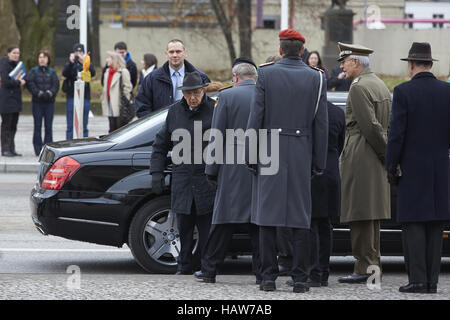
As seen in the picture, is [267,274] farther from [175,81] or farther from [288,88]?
[175,81]

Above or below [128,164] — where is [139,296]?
below

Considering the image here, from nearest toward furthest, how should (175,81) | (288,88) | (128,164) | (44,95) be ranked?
(288,88)
(128,164)
(175,81)
(44,95)

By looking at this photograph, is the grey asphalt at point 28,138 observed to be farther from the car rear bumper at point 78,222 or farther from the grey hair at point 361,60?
the grey hair at point 361,60

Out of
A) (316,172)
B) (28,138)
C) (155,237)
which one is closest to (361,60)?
(316,172)

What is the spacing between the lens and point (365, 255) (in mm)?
7602

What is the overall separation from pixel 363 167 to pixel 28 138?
14824 mm

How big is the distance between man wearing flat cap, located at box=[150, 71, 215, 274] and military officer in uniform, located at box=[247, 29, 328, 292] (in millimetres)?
1076

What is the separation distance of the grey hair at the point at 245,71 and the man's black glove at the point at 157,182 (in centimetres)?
107

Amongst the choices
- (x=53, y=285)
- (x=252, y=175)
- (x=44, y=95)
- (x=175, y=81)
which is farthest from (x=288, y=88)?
(x=44, y=95)

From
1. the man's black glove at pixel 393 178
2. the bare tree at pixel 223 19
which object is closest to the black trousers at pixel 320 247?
the man's black glove at pixel 393 178

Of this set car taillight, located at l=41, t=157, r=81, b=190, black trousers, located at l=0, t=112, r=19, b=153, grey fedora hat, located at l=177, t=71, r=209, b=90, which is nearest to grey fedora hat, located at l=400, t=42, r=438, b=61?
grey fedora hat, located at l=177, t=71, r=209, b=90

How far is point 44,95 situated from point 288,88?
1130cm

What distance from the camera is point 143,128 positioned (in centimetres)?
852

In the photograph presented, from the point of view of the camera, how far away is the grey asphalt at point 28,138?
1652 cm
